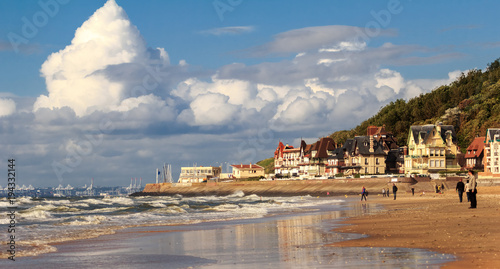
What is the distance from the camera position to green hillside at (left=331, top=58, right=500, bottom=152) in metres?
129

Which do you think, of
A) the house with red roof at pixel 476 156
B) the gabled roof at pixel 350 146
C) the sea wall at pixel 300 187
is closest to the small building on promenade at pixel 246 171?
the sea wall at pixel 300 187

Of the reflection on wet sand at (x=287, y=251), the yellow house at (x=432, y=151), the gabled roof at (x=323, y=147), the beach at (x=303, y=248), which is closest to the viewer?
the reflection on wet sand at (x=287, y=251)

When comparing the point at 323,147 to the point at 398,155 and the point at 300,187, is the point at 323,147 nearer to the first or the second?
the point at 398,155

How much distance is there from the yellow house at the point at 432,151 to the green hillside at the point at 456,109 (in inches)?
584

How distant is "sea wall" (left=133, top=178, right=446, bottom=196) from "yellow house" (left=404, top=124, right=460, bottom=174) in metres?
15.8

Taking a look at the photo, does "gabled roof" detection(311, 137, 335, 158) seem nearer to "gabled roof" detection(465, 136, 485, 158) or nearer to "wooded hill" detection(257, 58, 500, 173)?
"wooded hill" detection(257, 58, 500, 173)

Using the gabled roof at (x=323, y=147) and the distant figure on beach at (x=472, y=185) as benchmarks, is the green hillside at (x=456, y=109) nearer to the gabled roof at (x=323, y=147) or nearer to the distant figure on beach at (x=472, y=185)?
the gabled roof at (x=323, y=147)

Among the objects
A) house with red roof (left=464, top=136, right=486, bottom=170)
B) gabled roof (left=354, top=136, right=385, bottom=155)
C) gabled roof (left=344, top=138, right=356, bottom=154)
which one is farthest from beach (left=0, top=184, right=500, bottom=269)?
gabled roof (left=344, top=138, right=356, bottom=154)

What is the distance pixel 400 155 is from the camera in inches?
4813

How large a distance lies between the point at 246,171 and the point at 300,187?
58552 mm

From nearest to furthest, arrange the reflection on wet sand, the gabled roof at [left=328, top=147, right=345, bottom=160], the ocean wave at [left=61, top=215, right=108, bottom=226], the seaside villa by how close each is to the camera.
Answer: the reflection on wet sand, the ocean wave at [left=61, top=215, right=108, bottom=226], the seaside villa, the gabled roof at [left=328, top=147, right=345, bottom=160]

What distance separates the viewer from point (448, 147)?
4309 inches

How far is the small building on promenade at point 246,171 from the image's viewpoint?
16700 cm

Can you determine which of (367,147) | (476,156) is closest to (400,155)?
(367,147)
